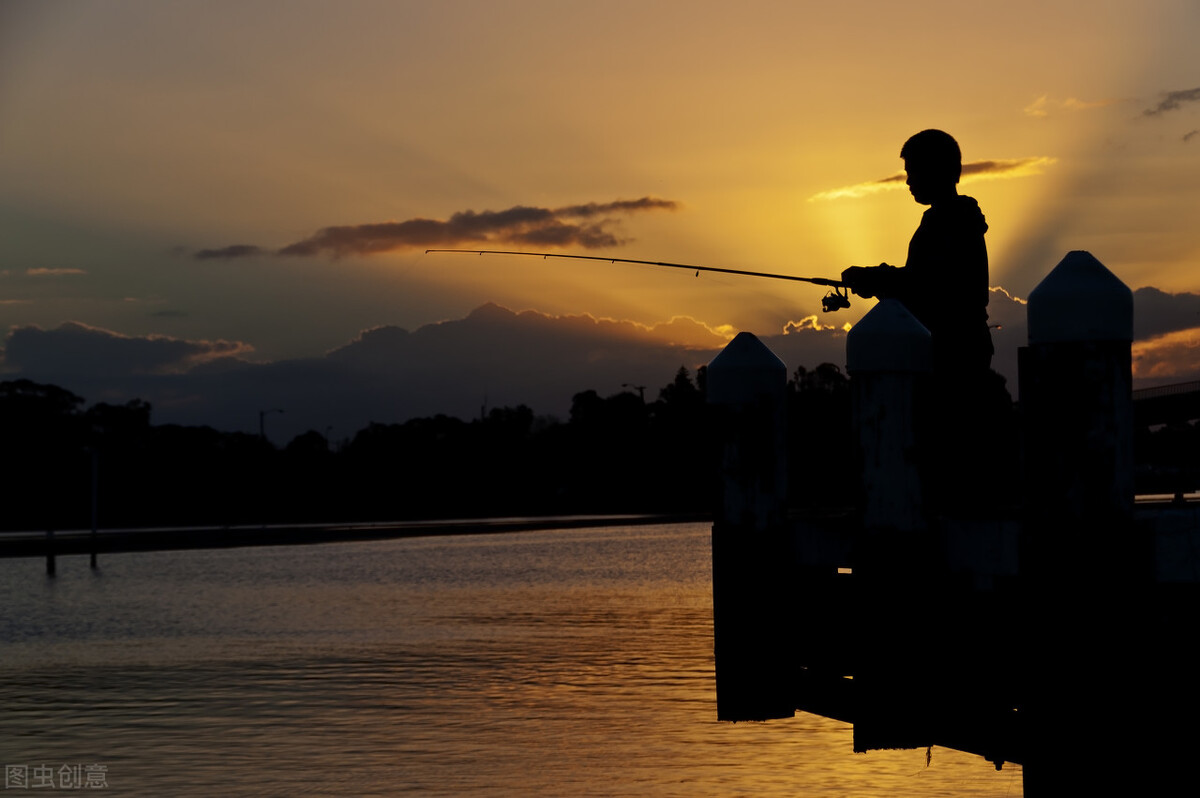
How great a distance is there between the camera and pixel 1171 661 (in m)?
5.07

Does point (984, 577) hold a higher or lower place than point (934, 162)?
lower

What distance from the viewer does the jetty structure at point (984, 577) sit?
5.05m

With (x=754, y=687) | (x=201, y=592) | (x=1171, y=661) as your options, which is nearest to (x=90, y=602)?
(x=201, y=592)

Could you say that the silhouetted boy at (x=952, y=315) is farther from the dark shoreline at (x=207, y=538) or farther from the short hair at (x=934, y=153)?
the dark shoreline at (x=207, y=538)

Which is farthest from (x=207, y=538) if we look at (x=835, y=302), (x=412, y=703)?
(x=835, y=302)

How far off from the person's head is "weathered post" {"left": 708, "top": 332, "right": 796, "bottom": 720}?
49.4 inches

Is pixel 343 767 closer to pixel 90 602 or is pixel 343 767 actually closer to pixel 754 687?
pixel 754 687

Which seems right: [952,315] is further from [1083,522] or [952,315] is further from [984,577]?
[1083,522]

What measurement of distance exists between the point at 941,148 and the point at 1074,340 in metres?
2.73

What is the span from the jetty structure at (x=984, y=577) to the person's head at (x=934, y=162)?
4.14ft

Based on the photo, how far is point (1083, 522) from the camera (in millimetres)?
5059

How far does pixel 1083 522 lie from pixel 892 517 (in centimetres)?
109

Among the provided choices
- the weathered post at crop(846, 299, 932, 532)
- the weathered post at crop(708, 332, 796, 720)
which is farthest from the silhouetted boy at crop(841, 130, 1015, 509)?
the weathered post at crop(708, 332, 796, 720)

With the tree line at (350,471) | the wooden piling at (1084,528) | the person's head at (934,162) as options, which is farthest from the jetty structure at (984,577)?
the tree line at (350,471)
